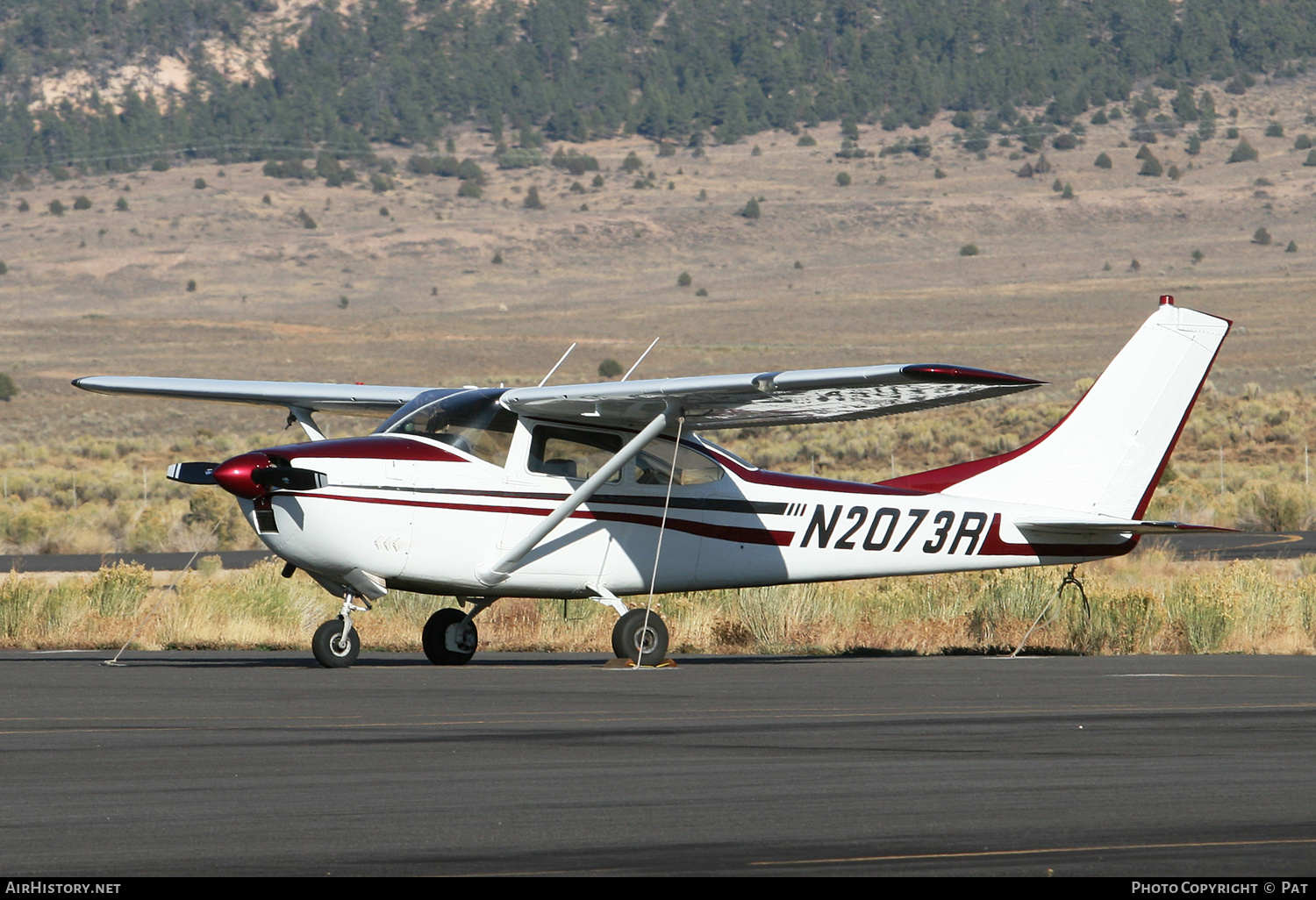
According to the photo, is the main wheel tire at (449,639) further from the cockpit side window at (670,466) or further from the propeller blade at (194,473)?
the propeller blade at (194,473)

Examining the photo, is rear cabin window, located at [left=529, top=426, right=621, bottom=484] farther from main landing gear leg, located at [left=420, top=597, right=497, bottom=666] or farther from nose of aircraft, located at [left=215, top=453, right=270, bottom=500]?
nose of aircraft, located at [left=215, top=453, right=270, bottom=500]

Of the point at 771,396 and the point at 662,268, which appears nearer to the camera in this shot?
the point at 771,396

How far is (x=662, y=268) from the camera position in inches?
4609

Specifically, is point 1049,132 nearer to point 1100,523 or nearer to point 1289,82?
point 1289,82

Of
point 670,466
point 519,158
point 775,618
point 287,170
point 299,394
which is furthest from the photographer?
point 519,158

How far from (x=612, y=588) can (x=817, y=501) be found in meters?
1.96

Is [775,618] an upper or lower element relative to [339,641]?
upper

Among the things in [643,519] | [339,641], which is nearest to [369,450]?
[339,641]

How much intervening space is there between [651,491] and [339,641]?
286 centimetres

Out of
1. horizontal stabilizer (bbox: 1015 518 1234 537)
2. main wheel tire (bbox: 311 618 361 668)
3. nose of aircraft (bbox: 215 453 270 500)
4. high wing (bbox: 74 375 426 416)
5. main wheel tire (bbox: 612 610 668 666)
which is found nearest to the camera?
nose of aircraft (bbox: 215 453 270 500)

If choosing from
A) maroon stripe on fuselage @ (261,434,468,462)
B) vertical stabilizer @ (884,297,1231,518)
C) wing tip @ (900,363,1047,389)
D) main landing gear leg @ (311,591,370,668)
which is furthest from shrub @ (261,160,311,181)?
wing tip @ (900,363,1047,389)

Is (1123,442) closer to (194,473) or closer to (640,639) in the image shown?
(640,639)

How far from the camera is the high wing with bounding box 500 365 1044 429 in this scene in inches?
556
